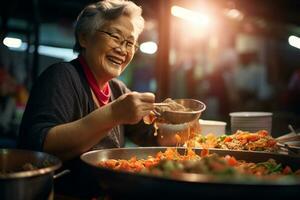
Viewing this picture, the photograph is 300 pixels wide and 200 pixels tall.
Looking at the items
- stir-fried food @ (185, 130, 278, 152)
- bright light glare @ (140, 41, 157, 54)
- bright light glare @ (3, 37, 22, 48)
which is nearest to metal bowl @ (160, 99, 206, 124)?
stir-fried food @ (185, 130, 278, 152)

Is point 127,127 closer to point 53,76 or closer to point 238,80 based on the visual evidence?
point 53,76

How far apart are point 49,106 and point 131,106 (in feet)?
1.83

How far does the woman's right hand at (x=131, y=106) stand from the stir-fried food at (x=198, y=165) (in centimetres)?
24

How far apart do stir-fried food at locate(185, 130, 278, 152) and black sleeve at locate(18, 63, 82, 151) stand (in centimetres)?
82

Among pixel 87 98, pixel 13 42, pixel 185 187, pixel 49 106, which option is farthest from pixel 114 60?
pixel 13 42

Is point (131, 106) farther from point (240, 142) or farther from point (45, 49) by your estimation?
point (45, 49)

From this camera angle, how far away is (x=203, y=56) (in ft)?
37.8

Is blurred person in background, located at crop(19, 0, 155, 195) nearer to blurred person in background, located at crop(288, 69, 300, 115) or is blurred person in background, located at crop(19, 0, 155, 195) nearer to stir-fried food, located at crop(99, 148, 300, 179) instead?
stir-fried food, located at crop(99, 148, 300, 179)

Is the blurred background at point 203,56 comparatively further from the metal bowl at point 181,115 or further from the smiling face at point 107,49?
the metal bowl at point 181,115

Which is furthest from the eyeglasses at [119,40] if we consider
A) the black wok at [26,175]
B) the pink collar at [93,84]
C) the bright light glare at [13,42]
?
the bright light glare at [13,42]

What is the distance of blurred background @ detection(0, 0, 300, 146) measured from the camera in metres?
7.21

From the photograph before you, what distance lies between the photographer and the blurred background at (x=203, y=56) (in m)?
7.21

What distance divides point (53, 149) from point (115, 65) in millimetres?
813

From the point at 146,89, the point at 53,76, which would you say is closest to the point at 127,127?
the point at 53,76
